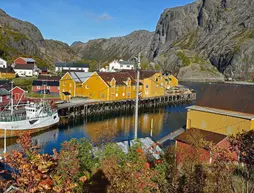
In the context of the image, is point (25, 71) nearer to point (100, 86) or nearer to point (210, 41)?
point (100, 86)

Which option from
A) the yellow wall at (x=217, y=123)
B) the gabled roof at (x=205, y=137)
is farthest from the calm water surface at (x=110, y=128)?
the yellow wall at (x=217, y=123)

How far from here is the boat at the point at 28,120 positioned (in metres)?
24.4

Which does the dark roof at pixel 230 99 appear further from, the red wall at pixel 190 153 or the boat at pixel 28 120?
the boat at pixel 28 120

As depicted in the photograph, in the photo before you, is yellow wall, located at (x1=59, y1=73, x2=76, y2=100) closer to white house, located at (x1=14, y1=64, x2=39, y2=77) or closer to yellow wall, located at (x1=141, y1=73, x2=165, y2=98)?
yellow wall, located at (x1=141, y1=73, x2=165, y2=98)

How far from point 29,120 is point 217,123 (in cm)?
1787

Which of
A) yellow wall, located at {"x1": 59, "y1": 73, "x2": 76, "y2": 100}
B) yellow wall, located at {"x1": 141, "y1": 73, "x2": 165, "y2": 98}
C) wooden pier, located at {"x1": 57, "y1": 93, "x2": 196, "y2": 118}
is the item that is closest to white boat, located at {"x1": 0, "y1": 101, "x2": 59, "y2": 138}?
wooden pier, located at {"x1": 57, "y1": 93, "x2": 196, "y2": 118}

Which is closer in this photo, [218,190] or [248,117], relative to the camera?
[218,190]

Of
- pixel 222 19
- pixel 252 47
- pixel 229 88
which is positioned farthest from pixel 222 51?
pixel 229 88

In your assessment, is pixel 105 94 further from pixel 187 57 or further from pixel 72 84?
pixel 187 57

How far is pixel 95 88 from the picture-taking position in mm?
42094

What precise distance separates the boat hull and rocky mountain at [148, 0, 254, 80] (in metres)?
79.3

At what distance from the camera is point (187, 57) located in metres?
119

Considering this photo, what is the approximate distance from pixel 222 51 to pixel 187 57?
17512 mm

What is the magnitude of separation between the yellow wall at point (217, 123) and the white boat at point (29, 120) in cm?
1563
